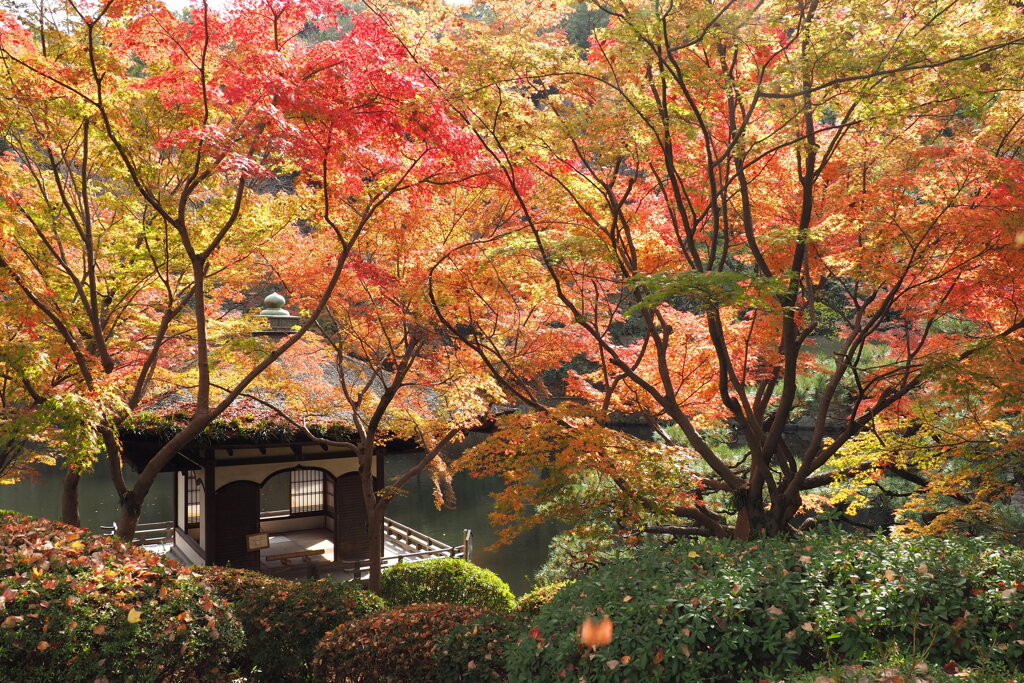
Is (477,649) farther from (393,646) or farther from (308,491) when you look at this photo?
(308,491)

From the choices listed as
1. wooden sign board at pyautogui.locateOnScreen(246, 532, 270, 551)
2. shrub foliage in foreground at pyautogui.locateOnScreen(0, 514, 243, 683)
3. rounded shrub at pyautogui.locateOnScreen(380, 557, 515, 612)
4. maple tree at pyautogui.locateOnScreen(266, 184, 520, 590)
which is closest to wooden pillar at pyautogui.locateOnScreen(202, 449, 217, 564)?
wooden sign board at pyautogui.locateOnScreen(246, 532, 270, 551)

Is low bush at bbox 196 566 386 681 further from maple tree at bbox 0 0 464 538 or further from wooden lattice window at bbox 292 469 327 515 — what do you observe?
wooden lattice window at bbox 292 469 327 515

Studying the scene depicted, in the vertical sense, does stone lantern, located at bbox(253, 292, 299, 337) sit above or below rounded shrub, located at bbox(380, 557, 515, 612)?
above

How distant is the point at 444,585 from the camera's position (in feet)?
32.7

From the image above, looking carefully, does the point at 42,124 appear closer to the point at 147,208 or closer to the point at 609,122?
the point at 147,208

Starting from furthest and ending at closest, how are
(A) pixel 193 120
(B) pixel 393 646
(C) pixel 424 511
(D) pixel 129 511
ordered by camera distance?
(C) pixel 424 511 < (D) pixel 129 511 < (A) pixel 193 120 < (B) pixel 393 646

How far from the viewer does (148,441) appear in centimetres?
998

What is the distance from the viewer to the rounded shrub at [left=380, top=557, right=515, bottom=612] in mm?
9883

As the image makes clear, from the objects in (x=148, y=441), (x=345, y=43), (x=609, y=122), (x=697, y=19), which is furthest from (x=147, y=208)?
(x=697, y=19)

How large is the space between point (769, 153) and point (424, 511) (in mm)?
18039

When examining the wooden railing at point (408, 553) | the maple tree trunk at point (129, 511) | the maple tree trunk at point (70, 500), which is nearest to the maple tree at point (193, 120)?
the maple tree trunk at point (129, 511)

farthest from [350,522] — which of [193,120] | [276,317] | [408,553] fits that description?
[193,120]

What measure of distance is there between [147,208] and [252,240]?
144cm

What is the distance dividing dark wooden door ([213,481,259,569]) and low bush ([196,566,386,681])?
581 cm
